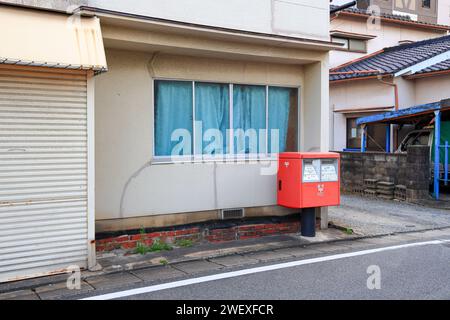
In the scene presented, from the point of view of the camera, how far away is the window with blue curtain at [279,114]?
28.7ft

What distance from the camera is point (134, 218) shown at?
726 centimetres

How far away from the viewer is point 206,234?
7832 mm

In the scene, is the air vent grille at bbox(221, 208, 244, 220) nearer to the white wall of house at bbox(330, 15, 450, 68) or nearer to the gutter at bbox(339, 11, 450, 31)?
the white wall of house at bbox(330, 15, 450, 68)

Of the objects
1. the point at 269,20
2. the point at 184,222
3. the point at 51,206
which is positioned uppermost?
the point at 269,20

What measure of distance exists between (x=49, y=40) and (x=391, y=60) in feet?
50.7

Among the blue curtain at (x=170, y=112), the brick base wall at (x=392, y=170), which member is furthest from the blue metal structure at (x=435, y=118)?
the blue curtain at (x=170, y=112)

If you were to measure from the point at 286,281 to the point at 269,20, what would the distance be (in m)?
4.65

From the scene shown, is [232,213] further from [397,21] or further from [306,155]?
[397,21]

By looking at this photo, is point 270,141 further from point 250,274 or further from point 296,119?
point 250,274

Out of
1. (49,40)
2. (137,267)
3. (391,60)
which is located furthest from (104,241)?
(391,60)

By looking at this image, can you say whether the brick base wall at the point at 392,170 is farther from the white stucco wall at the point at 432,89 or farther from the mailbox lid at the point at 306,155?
the mailbox lid at the point at 306,155

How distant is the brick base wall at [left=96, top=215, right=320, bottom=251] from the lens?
23.2 ft

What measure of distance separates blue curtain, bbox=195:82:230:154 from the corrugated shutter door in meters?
2.34
